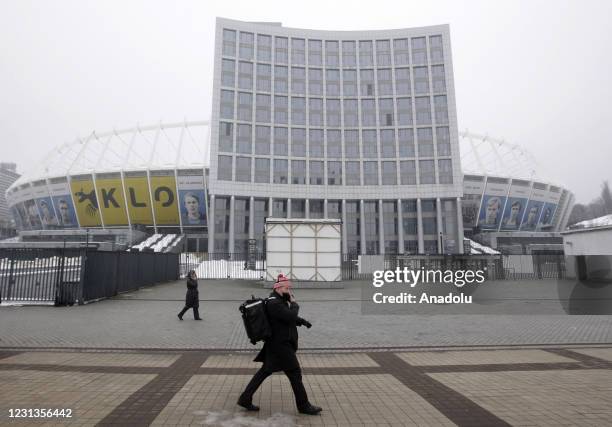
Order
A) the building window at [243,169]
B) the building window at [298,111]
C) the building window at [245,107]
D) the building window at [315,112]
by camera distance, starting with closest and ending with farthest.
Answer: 1. the building window at [243,169]
2. the building window at [245,107]
3. the building window at [298,111]
4. the building window at [315,112]

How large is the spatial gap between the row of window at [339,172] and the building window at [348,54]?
18872 millimetres

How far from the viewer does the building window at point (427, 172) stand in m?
65.9

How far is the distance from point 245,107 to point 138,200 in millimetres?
26345

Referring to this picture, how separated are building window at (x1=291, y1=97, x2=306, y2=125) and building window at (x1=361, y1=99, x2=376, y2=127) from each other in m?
10.5

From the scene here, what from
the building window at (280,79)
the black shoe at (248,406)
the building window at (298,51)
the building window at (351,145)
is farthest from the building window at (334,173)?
the black shoe at (248,406)

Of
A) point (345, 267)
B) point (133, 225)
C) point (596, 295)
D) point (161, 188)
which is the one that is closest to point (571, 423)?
point (596, 295)

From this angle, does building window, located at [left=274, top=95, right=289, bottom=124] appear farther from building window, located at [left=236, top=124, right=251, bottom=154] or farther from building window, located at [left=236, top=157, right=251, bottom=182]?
building window, located at [left=236, top=157, right=251, bottom=182]

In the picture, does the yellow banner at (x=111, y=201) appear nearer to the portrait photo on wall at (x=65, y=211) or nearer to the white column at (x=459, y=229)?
the portrait photo on wall at (x=65, y=211)

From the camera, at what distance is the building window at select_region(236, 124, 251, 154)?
64.2 metres

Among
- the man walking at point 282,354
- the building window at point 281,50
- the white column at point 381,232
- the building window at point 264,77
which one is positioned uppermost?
the building window at point 281,50

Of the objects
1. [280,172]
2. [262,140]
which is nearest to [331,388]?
[280,172]

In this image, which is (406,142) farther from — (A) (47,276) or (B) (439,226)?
(A) (47,276)

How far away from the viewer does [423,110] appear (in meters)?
67.4

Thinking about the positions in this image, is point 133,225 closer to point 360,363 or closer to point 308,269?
point 308,269
